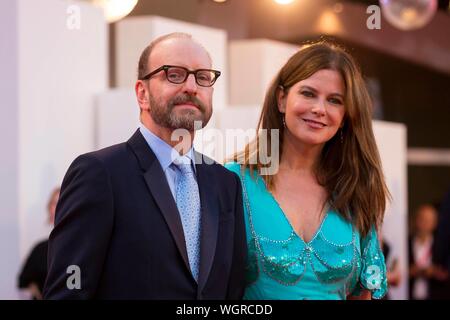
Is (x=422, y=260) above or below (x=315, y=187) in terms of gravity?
below

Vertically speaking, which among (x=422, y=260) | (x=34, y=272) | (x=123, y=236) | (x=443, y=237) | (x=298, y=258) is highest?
(x=123, y=236)

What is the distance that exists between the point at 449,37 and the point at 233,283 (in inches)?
315

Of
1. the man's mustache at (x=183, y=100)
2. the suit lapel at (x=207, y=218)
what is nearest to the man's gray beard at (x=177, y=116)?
the man's mustache at (x=183, y=100)

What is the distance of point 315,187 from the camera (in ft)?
7.53

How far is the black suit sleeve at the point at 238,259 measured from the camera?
6.08 ft

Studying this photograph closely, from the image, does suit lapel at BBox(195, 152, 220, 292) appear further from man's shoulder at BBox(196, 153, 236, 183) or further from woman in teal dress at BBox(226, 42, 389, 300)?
woman in teal dress at BBox(226, 42, 389, 300)

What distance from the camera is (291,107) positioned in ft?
7.20

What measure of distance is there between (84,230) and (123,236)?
0.27 feet

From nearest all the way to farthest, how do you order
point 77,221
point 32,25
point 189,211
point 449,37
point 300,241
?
point 77,221 < point 189,211 < point 300,241 < point 32,25 < point 449,37

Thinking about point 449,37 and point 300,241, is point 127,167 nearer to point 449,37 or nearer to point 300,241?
point 300,241

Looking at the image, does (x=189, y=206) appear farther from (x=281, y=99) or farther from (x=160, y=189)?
(x=281, y=99)

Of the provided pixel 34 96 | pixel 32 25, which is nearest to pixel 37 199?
pixel 34 96

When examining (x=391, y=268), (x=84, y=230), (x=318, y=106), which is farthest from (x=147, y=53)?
(x=391, y=268)

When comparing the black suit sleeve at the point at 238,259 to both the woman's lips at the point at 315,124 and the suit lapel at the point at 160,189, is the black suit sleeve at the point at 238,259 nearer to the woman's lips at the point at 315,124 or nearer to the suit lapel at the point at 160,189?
the suit lapel at the point at 160,189
